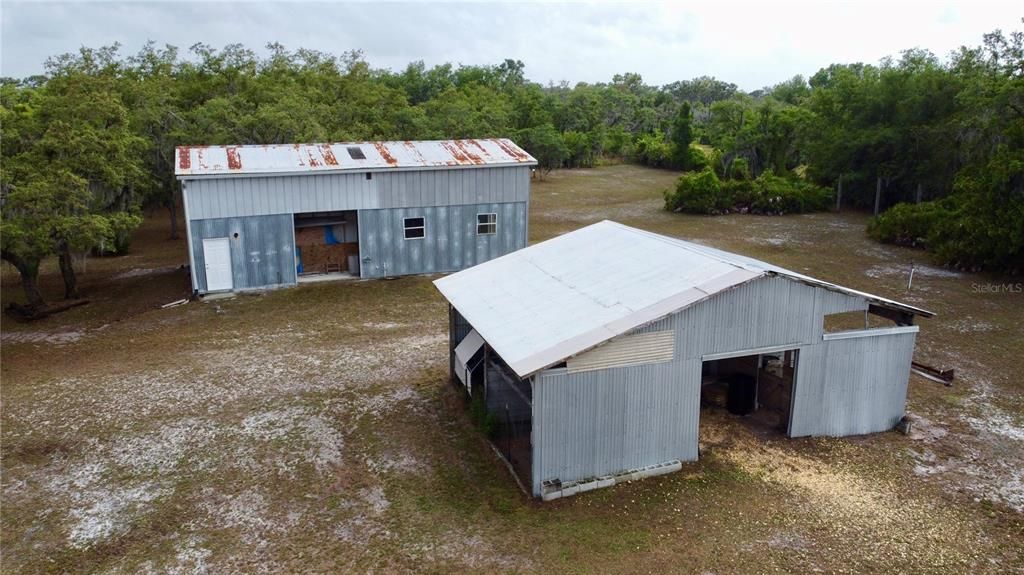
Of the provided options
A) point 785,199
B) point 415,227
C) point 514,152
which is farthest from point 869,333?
point 785,199

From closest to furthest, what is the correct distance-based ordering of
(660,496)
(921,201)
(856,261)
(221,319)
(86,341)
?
1. (660,496)
2. (86,341)
3. (221,319)
4. (856,261)
5. (921,201)

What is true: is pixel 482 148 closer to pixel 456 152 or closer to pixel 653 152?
pixel 456 152

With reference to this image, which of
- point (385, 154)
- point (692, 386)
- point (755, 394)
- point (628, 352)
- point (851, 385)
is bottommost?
point (755, 394)

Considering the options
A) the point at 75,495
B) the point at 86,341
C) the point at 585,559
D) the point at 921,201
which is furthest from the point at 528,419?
the point at 921,201

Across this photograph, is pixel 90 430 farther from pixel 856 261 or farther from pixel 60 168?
pixel 856 261

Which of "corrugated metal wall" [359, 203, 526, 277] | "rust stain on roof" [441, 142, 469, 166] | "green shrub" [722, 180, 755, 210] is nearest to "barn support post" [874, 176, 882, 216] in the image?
"green shrub" [722, 180, 755, 210]
